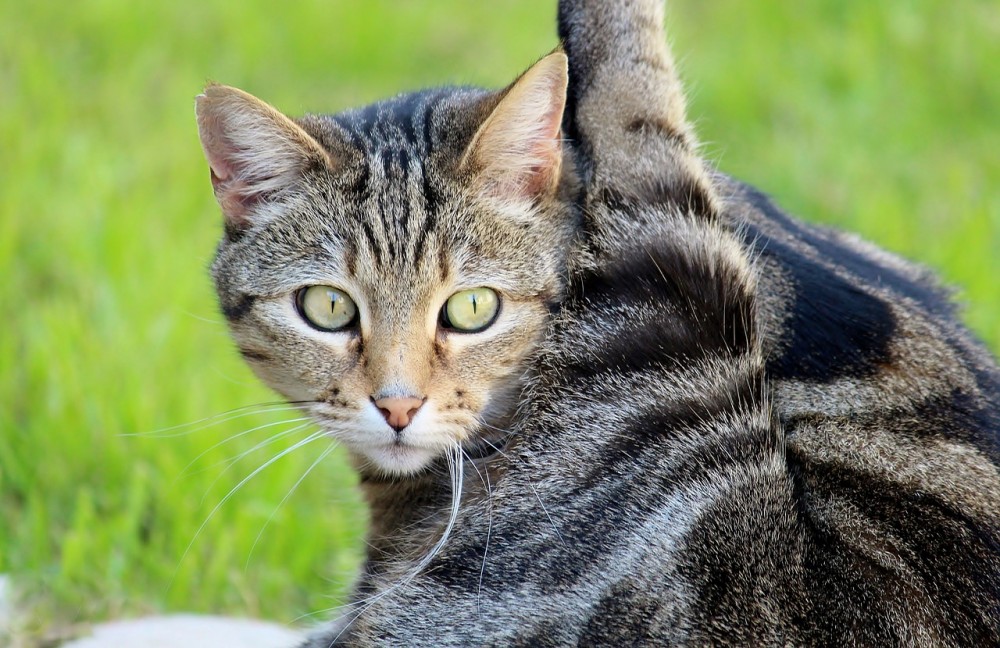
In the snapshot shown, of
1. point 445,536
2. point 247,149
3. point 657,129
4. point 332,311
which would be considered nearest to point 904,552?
point 445,536

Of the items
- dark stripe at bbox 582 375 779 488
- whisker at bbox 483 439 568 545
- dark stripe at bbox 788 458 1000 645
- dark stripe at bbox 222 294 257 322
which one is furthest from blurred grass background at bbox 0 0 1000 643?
dark stripe at bbox 788 458 1000 645

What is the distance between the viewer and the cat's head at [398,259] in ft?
7.35

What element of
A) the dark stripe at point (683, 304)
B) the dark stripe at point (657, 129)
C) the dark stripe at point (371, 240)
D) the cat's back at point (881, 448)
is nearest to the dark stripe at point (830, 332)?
the cat's back at point (881, 448)

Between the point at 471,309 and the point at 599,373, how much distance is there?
344 mm

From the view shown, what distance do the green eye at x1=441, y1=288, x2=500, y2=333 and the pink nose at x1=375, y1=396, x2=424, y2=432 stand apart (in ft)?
0.66

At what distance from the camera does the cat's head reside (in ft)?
7.35

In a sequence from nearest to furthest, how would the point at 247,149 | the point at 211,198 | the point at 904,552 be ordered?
the point at 904,552, the point at 247,149, the point at 211,198

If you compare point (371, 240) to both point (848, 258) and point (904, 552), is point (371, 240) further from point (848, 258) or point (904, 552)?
point (904, 552)

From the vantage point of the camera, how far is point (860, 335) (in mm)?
2148

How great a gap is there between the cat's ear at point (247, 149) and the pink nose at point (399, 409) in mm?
551

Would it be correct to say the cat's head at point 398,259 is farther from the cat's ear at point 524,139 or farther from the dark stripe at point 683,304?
the dark stripe at point 683,304

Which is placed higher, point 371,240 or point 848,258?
point 848,258

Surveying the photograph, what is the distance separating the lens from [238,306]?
244cm

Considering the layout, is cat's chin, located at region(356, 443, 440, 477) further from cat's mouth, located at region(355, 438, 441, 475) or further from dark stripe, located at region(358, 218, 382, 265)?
dark stripe, located at region(358, 218, 382, 265)
